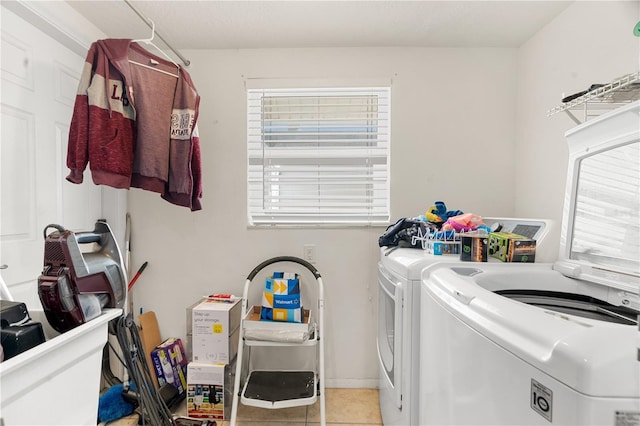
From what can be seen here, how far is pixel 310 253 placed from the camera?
2072 mm

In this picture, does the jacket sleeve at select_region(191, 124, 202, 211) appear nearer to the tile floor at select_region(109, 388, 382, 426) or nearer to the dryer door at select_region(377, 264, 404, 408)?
the dryer door at select_region(377, 264, 404, 408)

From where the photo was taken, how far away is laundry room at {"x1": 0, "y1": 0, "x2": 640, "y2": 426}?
1.38m

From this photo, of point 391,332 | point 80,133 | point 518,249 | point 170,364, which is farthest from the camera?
point 170,364

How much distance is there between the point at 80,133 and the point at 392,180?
1.72 m

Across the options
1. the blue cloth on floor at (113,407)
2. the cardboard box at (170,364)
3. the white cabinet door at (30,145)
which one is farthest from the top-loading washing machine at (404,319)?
the white cabinet door at (30,145)

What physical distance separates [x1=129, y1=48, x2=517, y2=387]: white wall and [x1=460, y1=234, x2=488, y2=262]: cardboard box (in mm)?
831

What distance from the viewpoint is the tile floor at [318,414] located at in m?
1.75

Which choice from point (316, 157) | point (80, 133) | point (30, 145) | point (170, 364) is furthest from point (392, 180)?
point (30, 145)

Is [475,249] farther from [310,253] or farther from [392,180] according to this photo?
[310,253]

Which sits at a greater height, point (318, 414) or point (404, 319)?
point (404, 319)

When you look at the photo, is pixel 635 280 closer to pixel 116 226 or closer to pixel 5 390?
pixel 5 390

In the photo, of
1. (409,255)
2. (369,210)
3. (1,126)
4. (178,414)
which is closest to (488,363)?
(409,255)

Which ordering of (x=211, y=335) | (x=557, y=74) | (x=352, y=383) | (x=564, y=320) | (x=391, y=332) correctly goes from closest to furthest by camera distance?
(x=564, y=320) → (x=391, y=332) → (x=557, y=74) → (x=211, y=335) → (x=352, y=383)

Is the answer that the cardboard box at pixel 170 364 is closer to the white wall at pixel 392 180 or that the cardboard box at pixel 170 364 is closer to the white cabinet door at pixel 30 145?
the white wall at pixel 392 180
